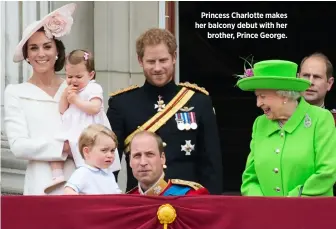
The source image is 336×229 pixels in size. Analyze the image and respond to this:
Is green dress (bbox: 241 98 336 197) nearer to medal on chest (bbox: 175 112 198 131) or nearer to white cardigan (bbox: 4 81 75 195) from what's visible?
medal on chest (bbox: 175 112 198 131)

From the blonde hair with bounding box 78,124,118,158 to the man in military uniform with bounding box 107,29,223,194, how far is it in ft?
1.08

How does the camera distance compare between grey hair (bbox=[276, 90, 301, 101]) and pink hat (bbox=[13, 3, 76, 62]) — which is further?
pink hat (bbox=[13, 3, 76, 62])

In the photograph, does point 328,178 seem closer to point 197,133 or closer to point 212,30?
point 197,133

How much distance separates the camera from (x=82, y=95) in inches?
200

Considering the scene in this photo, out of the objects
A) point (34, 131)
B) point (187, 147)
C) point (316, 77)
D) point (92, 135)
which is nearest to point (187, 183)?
point (187, 147)

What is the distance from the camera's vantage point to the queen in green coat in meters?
4.61

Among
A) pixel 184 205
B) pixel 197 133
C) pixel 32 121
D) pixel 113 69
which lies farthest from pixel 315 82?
pixel 113 69

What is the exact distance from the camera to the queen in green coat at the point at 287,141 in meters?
4.61

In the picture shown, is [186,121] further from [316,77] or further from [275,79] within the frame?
[316,77]

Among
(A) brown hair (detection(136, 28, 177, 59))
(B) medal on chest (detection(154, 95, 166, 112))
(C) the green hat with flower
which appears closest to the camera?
(C) the green hat with flower

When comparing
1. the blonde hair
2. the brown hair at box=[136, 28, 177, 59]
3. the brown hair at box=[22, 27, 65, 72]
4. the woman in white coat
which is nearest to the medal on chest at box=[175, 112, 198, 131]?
the brown hair at box=[136, 28, 177, 59]

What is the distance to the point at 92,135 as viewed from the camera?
472cm

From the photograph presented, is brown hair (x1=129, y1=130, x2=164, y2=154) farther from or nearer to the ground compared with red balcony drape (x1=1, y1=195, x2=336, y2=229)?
farther from the ground

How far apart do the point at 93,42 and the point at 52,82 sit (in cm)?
181
